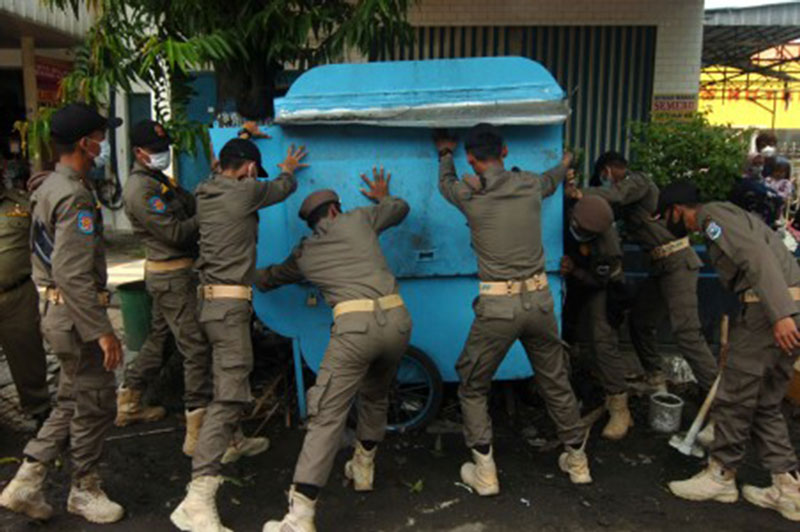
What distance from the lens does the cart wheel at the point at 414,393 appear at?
4.04 meters

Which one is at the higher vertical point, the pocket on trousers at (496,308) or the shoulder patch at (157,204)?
the shoulder patch at (157,204)

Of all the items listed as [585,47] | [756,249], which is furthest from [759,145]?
[756,249]

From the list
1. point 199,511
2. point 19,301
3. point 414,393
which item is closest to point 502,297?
point 414,393

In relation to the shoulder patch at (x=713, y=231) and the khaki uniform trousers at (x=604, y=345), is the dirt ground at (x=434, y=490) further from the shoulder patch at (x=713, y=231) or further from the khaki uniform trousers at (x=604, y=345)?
the shoulder patch at (x=713, y=231)

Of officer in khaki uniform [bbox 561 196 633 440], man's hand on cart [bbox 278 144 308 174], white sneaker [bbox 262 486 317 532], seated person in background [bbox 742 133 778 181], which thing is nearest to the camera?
white sneaker [bbox 262 486 317 532]

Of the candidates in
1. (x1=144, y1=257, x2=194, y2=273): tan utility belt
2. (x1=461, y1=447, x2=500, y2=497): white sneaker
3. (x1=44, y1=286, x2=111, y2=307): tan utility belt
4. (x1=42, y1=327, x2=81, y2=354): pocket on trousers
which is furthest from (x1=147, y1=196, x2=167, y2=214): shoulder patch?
(x1=461, y1=447, x2=500, y2=497): white sneaker

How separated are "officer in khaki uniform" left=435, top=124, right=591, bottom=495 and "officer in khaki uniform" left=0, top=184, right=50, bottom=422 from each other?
251 centimetres

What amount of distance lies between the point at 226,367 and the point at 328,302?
62cm

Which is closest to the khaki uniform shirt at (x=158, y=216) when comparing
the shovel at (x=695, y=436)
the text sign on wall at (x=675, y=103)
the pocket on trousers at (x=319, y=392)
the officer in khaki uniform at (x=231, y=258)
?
the officer in khaki uniform at (x=231, y=258)

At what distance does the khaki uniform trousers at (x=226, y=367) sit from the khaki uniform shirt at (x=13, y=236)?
133 centimetres

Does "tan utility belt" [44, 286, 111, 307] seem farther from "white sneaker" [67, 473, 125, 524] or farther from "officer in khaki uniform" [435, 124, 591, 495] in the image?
"officer in khaki uniform" [435, 124, 591, 495]

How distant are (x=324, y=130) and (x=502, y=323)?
4.88ft

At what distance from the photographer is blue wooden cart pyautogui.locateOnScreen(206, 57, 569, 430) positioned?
3717mm

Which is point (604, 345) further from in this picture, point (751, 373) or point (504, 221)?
point (504, 221)
